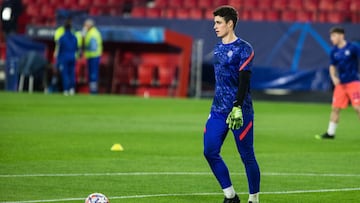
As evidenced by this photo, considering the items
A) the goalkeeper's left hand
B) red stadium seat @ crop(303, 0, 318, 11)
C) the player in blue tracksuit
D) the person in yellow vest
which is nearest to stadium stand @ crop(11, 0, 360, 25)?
red stadium seat @ crop(303, 0, 318, 11)

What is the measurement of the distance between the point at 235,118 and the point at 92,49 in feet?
81.7

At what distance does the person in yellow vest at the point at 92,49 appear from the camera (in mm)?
34250

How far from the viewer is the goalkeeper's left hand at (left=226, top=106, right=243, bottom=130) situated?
9.94 metres

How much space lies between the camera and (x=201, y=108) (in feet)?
93.6

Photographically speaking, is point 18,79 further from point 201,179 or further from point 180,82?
point 201,179

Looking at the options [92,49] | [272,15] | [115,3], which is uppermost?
[115,3]

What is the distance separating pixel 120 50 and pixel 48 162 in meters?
23.5

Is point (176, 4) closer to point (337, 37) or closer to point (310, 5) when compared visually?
point (310, 5)

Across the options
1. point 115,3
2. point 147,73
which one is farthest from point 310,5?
point 115,3

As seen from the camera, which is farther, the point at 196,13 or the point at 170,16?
the point at 170,16

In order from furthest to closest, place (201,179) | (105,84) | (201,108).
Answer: (105,84)
(201,108)
(201,179)

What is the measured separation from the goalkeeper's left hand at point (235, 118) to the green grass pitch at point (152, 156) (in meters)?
1.22

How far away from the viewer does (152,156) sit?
15.6 metres

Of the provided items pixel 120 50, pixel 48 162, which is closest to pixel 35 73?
pixel 120 50
